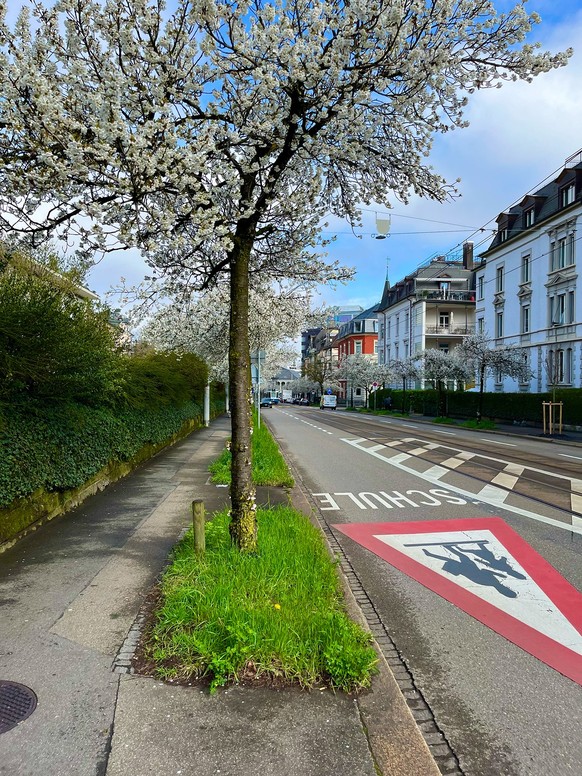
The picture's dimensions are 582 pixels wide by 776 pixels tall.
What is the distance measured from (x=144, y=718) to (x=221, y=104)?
4.62 m

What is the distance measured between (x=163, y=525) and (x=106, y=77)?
5319 millimetres

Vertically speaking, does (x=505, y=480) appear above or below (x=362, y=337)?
below

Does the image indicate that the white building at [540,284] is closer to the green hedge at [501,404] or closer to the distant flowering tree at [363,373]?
the green hedge at [501,404]

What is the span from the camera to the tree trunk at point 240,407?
4875 millimetres

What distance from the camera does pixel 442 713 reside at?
316 centimetres

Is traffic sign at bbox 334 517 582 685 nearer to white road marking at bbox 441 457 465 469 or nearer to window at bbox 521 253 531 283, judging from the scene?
white road marking at bbox 441 457 465 469

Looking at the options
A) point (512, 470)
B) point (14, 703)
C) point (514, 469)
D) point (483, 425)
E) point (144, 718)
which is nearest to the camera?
point (144, 718)

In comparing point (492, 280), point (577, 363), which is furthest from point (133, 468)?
point (492, 280)

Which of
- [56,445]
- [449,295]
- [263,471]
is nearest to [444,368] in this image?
[449,295]

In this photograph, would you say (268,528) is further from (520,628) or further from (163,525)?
(520,628)

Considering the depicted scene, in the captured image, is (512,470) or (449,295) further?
(449,295)

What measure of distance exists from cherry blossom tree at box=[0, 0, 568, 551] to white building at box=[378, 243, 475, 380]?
50189mm

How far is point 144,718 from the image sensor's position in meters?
2.95

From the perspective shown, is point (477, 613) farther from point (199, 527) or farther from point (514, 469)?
point (514, 469)
